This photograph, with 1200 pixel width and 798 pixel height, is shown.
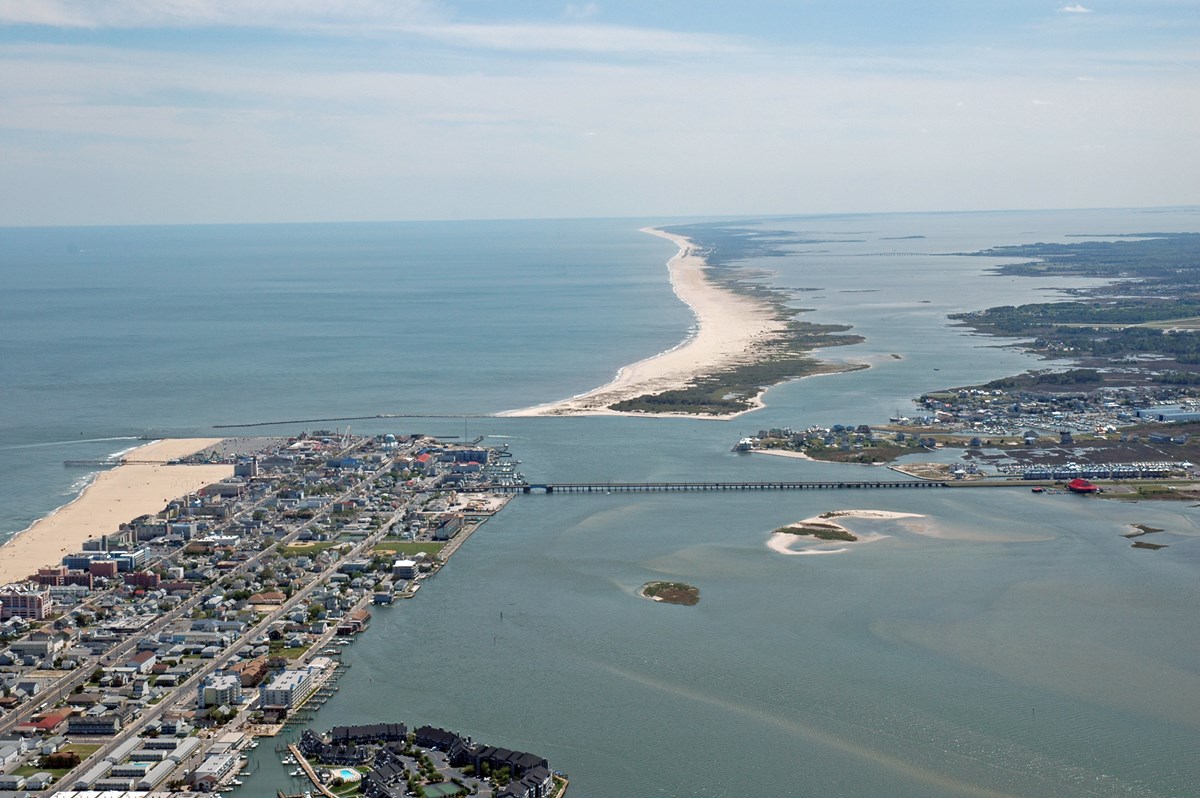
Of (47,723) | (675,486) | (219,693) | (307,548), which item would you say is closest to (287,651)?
(219,693)

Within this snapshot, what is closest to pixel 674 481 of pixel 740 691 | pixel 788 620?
pixel 788 620

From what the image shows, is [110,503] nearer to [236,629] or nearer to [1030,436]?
[236,629]

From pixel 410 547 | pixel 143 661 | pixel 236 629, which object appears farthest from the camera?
pixel 410 547

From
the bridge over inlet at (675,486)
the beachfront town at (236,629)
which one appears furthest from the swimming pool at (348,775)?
the bridge over inlet at (675,486)

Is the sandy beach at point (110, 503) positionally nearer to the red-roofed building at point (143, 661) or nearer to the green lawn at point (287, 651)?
the red-roofed building at point (143, 661)

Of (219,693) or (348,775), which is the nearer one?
(348,775)

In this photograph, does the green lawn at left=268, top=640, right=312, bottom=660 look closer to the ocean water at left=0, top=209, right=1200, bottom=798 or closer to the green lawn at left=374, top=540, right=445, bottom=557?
the ocean water at left=0, top=209, right=1200, bottom=798

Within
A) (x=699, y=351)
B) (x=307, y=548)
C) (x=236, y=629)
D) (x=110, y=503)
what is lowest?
(x=307, y=548)
